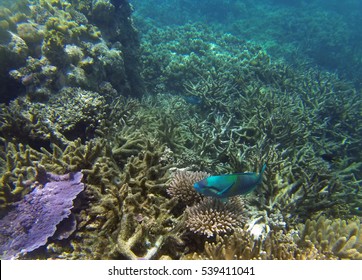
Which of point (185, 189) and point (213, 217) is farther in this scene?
point (185, 189)

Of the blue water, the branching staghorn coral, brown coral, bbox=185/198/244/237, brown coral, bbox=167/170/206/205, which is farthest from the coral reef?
the blue water

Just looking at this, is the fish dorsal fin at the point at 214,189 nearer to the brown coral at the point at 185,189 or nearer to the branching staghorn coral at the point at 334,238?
the brown coral at the point at 185,189

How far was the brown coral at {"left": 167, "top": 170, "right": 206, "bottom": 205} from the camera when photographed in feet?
10.4

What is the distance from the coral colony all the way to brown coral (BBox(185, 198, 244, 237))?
0.01 m

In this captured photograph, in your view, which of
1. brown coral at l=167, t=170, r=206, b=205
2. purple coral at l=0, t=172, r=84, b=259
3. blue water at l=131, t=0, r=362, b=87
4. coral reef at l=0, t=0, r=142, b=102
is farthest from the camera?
blue water at l=131, t=0, r=362, b=87

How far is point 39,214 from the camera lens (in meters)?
2.93

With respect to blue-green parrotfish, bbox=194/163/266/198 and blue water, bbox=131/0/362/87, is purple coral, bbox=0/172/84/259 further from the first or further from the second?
blue water, bbox=131/0/362/87

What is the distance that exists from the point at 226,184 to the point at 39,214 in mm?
2189

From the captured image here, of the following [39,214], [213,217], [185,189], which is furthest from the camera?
[185,189]

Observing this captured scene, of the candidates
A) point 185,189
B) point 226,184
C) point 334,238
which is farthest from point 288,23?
point 226,184

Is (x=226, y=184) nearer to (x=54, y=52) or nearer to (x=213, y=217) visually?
(x=213, y=217)

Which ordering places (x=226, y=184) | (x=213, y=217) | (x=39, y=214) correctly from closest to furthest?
1. (x=226, y=184)
2. (x=213, y=217)
3. (x=39, y=214)

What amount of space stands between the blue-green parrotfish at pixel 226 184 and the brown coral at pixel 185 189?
0.79m

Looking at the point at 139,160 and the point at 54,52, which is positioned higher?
the point at 54,52
